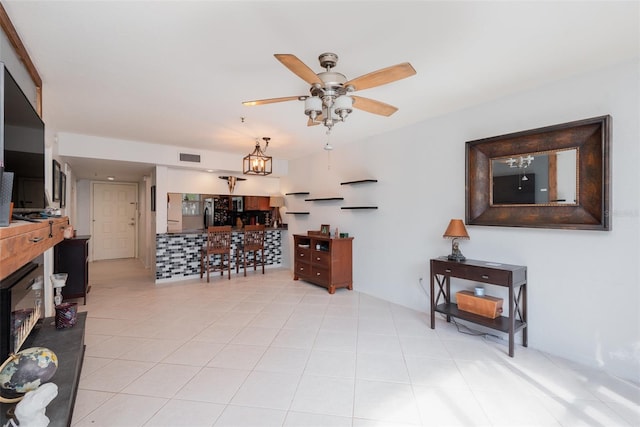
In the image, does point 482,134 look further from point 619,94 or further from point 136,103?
point 136,103

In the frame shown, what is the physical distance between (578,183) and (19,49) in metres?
4.23

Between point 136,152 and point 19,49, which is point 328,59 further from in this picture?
point 136,152

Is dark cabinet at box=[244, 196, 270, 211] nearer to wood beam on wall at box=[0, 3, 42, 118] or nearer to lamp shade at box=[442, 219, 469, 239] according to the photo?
wood beam on wall at box=[0, 3, 42, 118]

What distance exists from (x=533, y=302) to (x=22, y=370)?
3662 millimetres

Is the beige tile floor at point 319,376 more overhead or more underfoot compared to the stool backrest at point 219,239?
more underfoot

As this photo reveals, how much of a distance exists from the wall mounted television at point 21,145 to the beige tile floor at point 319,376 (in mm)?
1344

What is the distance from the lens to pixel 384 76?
1.84 m

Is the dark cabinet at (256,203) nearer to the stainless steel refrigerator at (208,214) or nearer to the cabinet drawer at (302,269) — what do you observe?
the stainless steel refrigerator at (208,214)

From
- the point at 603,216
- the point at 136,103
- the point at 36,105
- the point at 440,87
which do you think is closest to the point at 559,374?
the point at 603,216

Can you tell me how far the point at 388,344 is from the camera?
2807mm

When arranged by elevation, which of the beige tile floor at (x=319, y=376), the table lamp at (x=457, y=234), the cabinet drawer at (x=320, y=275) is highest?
the table lamp at (x=457, y=234)

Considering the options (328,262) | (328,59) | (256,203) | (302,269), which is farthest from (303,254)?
(328,59)

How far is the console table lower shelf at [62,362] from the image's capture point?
1.47 metres

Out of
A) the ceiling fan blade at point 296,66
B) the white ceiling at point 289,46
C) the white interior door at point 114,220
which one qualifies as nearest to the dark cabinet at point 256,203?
the white ceiling at point 289,46
